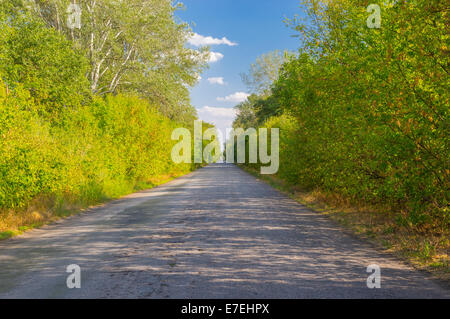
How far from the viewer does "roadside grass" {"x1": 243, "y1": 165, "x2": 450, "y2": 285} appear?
19.8ft

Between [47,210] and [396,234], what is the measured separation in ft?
35.3

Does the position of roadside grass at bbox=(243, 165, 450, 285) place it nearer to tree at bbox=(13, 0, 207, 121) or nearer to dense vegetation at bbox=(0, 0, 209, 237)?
dense vegetation at bbox=(0, 0, 209, 237)

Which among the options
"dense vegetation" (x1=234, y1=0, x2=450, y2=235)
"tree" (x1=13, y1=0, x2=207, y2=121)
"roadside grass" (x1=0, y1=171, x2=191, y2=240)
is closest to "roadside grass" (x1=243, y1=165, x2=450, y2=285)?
"dense vegetation" (x1=234, y1=0, x2=450, y2=235)

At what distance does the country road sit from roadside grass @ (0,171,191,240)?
22.6 inches

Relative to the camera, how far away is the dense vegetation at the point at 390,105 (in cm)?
634

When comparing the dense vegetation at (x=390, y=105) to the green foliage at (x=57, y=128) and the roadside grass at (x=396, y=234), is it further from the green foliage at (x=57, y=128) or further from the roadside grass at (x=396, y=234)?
the green foliage at (x=57, y=128)

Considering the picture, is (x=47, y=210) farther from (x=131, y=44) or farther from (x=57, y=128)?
(x=131, y=44)

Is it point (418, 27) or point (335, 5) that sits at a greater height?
point (335, 5)

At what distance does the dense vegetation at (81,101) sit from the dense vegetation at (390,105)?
9.41 metres

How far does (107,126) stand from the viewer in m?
19.6
